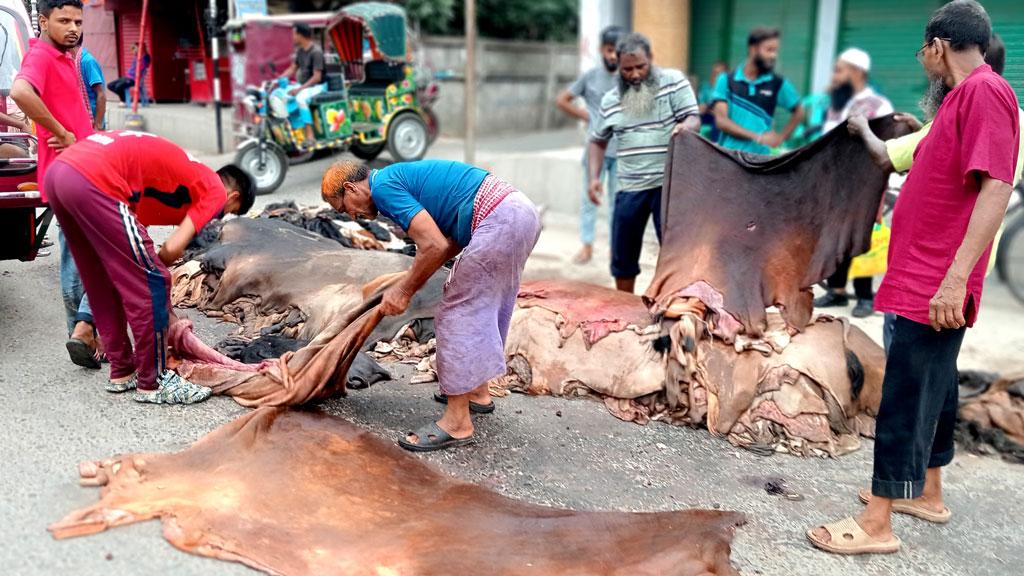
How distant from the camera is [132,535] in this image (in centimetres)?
297

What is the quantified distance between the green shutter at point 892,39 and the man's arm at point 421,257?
797 centimetres

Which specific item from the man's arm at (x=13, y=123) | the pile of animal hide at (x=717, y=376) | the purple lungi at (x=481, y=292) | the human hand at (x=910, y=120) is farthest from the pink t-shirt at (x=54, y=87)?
the human hand at (x=910, y=120)

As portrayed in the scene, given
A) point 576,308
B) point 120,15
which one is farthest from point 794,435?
point 120,15

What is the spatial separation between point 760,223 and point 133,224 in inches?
130

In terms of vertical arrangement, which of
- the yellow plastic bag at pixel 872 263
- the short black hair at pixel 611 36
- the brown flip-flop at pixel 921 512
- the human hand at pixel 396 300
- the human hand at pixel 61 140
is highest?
the short black hair at pixel 611 36

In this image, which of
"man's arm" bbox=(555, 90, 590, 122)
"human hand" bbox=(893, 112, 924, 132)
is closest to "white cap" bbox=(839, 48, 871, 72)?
"man's arm" bbox=(555, 90, 590, 122)

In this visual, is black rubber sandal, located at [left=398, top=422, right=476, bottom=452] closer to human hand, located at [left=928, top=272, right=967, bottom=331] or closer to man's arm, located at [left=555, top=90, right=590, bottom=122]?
human hand, located at [left=928, top=272, right=967, bottom=331]

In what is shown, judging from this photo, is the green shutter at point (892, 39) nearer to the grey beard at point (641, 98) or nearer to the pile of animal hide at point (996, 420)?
the grey beard at point (641, 98)

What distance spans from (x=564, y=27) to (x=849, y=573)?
744 inches

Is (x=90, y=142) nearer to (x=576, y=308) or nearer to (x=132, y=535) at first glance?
(x=132, y=535)

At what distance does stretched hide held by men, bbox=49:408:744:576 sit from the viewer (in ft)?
9.75

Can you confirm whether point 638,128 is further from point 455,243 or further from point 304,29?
point 304,29

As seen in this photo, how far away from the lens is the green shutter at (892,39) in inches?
389

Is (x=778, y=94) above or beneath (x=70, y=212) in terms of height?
above
